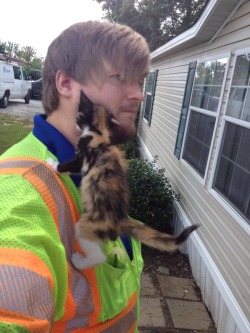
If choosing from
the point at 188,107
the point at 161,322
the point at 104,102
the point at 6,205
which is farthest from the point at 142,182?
the point at 6,205

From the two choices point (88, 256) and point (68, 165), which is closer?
point (88, 256)

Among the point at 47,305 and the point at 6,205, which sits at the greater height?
the point at 6,205

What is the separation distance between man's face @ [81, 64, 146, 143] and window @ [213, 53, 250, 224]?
2.58 m

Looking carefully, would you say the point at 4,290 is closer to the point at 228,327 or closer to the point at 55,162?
the point at 55,162

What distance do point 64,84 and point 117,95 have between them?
222 millimetres

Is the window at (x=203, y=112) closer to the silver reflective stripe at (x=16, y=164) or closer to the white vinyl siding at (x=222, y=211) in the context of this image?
the white vinyl siding at (x=222, y=211)

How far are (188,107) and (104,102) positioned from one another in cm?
545

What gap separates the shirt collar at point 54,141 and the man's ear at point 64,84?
0.15 metres

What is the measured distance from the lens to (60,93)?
1.36 metres

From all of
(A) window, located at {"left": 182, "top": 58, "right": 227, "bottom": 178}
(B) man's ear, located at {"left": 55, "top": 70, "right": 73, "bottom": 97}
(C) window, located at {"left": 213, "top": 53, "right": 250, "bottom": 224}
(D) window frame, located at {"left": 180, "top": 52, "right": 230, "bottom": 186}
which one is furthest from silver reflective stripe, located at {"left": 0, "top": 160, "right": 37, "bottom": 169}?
(A) window, located at {"left": 182, "top": 58, "right": 227, "bottom": 178}

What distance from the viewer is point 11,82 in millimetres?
22484

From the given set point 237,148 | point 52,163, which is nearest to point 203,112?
point 237,148

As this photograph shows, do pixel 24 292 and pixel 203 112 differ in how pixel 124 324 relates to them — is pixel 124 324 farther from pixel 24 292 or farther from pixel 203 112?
pixel 203 112

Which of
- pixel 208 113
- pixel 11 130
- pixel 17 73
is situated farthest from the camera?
pixel 17 73
